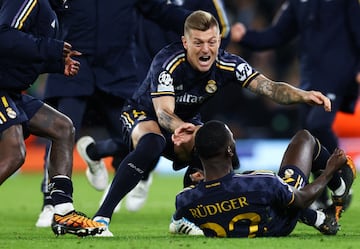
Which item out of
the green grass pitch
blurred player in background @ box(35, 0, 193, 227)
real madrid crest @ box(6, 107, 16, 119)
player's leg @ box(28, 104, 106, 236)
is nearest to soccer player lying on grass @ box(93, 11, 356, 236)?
player's leg @ box(28, 104, 106, 236)

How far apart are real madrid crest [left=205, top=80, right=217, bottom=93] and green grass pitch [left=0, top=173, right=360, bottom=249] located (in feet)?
3.58

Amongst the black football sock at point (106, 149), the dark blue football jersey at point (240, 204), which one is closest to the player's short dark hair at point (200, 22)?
the dark blue football jersey at point (240, 204)

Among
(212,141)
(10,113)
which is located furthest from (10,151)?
(212,141)

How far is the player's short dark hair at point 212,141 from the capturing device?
7.06 metres

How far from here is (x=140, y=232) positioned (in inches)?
328

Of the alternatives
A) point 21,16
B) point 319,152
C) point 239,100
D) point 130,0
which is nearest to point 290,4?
point 130,0

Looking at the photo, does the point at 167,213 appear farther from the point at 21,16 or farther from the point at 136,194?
the point at 21,16

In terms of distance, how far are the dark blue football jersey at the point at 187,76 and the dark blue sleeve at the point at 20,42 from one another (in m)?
0.85

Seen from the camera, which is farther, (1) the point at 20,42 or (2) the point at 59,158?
(2) the point at 59,158

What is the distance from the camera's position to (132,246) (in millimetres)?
6887

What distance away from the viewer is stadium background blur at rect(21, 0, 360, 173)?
17328 millimetres

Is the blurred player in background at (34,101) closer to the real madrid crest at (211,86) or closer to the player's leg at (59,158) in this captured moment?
the player's leg at (59,158)

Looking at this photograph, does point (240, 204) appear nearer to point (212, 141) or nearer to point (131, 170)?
point (212, 141)

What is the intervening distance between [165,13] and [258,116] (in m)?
9.24
